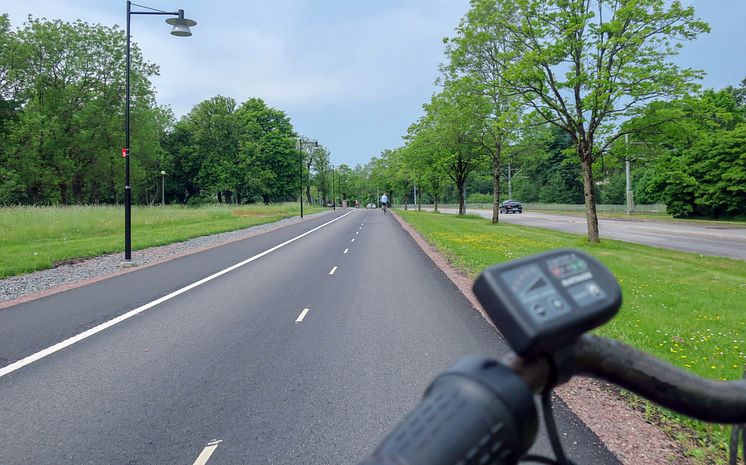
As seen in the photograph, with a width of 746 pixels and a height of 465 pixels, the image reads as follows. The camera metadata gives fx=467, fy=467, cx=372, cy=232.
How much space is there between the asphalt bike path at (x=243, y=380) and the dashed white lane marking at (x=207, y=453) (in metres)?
0.02

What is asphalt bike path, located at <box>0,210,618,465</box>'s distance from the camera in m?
3.64

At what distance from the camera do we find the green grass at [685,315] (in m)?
4.04

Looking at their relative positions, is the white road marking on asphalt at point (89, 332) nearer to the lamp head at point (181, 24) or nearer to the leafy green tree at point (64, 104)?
the lamp head at point (181, 24)

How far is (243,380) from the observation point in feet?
16.6

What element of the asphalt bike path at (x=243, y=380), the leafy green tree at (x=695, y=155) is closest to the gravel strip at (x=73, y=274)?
the asphalt bike path at (x=243, y=380)

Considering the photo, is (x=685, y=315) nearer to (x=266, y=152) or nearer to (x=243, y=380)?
(x=243, y=380)

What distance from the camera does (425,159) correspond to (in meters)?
48.9

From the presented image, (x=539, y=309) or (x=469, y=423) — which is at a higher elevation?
(x=539, y=309)

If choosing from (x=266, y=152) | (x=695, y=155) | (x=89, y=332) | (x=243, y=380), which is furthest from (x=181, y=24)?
(x=266, y=152)

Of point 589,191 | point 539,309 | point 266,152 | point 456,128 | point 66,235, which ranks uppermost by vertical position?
point 266,152

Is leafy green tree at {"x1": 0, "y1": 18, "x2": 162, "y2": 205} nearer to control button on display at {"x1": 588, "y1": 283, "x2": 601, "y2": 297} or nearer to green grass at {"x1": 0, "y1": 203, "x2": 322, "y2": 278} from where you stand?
green grass at {"x1": 0, "y1": 203, "x2": 322, "y2": 278}

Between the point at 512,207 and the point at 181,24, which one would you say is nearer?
the point at 181,24

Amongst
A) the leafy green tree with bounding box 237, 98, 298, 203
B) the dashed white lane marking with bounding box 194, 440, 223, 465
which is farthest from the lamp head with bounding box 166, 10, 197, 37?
the leafy green tree with bounding box 237, 98, 298, 203

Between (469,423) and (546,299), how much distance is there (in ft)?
0.86
